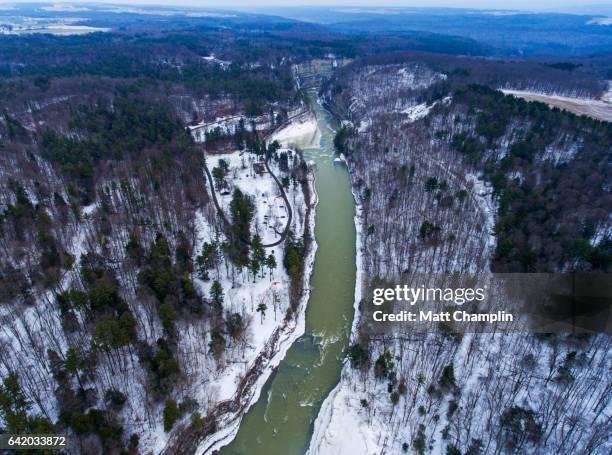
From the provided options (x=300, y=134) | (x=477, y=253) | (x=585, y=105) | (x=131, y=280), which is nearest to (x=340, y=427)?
(x=131, y=280)

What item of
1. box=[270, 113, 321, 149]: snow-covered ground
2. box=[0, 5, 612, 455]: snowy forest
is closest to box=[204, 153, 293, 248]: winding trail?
box=[0, 5, 612, 455]: snowy forest

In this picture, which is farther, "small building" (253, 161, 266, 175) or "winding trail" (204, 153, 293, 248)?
"small building" (253, 161, 266, 175)

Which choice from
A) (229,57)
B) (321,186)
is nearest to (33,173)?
(321,186)

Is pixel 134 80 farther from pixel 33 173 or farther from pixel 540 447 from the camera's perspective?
pixel 540 447

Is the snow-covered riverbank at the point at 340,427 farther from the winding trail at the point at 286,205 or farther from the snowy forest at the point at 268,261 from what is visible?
the winding trail at the point at 286,205

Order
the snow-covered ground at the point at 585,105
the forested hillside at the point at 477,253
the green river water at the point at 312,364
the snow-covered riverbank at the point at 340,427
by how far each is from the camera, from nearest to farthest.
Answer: the forested hillside at the point at 477,253
the snow-covered riverbank at the point at 340,427
the green river water at the point at 312,364
the snow-covered ground at the point at 585,105

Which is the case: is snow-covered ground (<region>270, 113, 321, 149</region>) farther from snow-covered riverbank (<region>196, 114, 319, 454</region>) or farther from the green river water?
the green river water

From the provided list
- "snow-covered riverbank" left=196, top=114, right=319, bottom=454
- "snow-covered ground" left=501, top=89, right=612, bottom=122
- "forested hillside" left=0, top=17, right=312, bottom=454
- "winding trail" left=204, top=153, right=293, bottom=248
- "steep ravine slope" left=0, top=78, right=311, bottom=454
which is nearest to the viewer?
"steep ravine slope" left=0, top=78, right=311, bottom=454

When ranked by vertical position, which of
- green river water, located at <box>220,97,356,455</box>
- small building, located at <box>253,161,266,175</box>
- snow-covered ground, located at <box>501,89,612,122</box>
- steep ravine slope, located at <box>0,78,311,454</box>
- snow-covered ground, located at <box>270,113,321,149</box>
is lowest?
green river water, located at <box>220,97,356,455</box>

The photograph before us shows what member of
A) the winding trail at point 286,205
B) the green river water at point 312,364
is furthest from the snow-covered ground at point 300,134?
the green river water at point 312,364

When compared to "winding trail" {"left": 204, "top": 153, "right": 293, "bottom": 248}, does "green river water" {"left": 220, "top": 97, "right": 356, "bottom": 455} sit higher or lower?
lower
